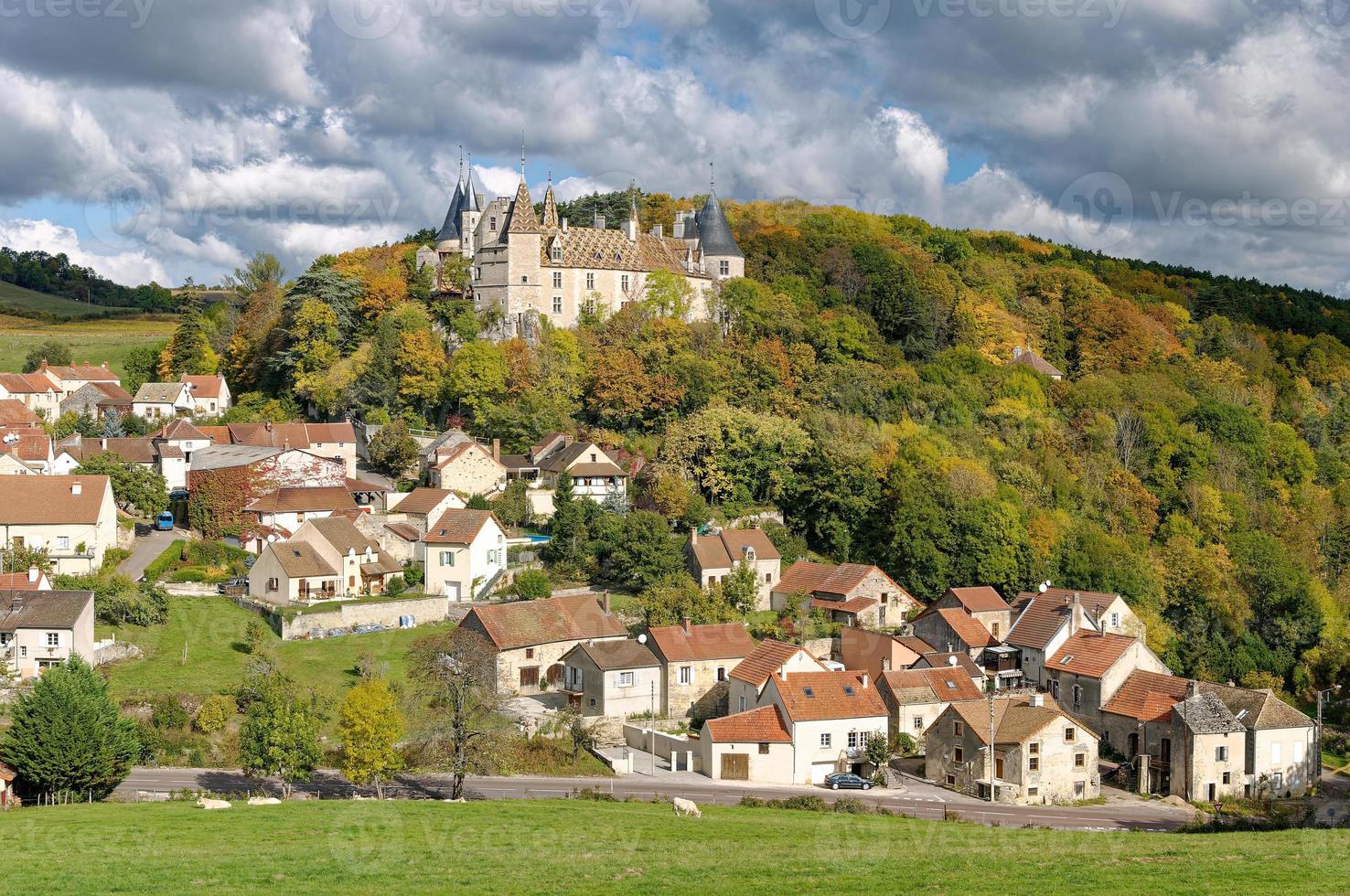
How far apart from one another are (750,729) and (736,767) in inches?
48.1

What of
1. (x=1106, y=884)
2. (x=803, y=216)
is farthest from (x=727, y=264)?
(x=1106, y=884)

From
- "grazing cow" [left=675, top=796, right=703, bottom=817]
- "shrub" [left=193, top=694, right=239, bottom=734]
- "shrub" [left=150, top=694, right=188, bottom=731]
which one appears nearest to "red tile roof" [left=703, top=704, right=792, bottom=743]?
"grazing cow" [left=675, top=796, right=703, bottom=817]

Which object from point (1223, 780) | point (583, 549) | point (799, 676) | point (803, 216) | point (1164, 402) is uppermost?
point (803, 216)

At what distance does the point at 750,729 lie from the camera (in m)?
38.5

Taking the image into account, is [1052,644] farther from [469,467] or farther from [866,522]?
[469,467]

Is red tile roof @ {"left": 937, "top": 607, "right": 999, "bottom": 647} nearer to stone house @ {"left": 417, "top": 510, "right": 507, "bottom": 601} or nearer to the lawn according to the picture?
stone house @ {"left": 417, "top": 510, "right": 507, "bottom": 601}

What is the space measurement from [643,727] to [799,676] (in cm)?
527

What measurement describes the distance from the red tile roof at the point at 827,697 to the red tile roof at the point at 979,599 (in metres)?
11.2

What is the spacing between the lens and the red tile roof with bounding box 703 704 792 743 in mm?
38188

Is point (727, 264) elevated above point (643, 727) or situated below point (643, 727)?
above

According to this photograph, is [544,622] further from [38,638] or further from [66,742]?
[66,742]

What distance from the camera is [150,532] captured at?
53.5 meters

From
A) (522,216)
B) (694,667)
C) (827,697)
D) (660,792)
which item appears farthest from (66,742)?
(522,216)

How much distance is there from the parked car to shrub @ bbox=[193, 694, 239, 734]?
1767 cm
